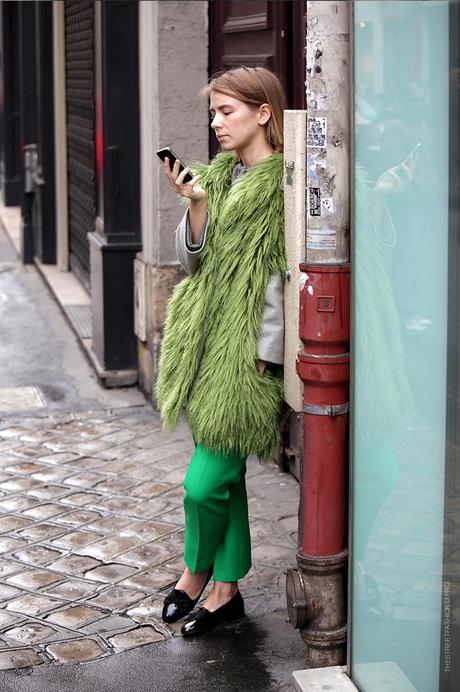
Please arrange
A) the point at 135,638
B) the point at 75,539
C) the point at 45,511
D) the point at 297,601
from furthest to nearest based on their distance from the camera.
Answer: the point at 45,511
the point at 75,539
the point at 135,638
the point at 297,601

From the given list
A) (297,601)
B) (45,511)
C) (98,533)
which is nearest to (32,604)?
(98,533)

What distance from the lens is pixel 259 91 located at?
4398 millimetres

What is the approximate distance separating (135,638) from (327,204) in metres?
1.78

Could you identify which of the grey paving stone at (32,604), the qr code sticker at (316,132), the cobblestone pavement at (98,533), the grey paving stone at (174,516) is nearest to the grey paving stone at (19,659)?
the cobblestone pavement at (98,533)

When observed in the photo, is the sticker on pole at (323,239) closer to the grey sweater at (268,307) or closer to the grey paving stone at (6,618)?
the grey sweater at (268,307)

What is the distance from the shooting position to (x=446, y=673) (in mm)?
3449

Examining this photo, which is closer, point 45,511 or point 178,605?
point 178,605

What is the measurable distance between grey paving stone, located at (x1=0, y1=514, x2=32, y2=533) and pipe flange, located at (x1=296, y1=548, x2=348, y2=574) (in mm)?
2132

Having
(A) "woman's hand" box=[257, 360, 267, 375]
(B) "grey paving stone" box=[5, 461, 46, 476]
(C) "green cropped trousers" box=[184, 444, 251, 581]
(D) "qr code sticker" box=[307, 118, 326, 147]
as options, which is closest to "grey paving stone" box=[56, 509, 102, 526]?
(B) "grey paving stone" box=[5, 461, 46, 476]

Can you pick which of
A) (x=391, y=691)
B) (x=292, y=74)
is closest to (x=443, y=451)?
(x=391, y=691)

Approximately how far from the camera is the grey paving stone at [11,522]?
5.85 metres

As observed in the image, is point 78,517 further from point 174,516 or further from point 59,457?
point 59,457

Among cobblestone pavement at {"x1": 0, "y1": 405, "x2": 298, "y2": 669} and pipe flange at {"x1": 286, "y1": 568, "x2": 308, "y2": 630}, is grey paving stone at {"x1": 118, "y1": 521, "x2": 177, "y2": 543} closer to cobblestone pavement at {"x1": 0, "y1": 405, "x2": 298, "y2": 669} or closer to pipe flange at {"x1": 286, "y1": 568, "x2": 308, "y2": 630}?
cobblestone pavement at {"x1": 0, "y1": 405, "x2": 298, "y2": 669}

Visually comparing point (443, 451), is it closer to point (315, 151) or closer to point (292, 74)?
point (315, 151)
